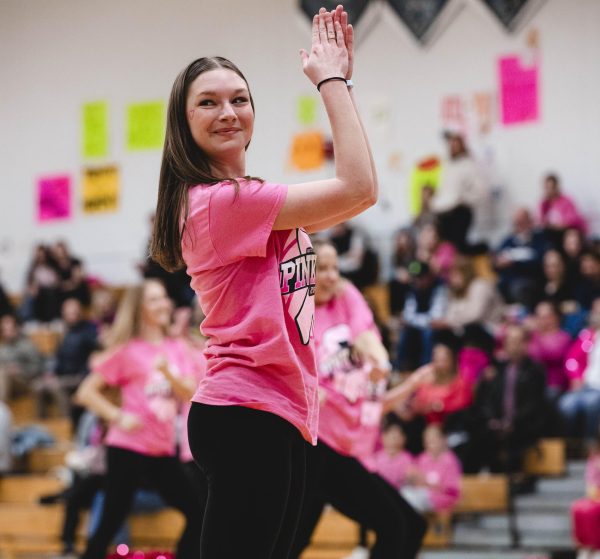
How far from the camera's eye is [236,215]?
2615 mm

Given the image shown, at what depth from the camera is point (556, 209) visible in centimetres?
1188

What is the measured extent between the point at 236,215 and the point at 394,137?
37.9 ft

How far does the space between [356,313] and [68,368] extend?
26.6ft

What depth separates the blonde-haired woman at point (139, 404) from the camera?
596 cm

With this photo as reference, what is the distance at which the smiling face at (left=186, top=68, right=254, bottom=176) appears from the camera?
273cm

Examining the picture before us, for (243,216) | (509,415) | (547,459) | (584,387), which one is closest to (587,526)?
(547,459)

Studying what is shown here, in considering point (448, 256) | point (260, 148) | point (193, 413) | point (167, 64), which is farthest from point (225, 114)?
point (167, 64)

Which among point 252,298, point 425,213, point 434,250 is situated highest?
point 425,213

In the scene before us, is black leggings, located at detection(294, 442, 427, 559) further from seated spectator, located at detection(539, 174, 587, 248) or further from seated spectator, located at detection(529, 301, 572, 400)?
seated spectator, located at detection(539, 174, 587, 248)

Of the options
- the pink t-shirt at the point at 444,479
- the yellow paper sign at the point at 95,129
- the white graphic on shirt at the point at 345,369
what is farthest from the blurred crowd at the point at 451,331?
the yellow paper sign at the point at 95,129

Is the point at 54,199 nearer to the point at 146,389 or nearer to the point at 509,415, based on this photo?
the point at 509,415

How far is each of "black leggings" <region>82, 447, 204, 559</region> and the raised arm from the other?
3.32 meters

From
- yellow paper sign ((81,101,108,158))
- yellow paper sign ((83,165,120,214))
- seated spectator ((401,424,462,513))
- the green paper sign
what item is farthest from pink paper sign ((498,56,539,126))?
yellow paper sign ((81,101,108,158))

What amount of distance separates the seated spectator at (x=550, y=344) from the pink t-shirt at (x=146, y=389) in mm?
4146
